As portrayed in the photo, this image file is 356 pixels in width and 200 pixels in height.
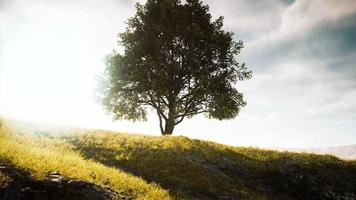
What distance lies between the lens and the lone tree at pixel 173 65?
112 ft

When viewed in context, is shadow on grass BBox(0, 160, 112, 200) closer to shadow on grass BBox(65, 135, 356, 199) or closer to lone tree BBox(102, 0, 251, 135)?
shadow on grass BBox(65, 135, 356, 199)

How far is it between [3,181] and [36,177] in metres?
1.07

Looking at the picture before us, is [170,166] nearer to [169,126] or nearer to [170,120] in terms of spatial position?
[169,126]

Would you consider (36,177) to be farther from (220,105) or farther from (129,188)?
(220,105)

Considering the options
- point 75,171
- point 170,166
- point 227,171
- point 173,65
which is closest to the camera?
point 75,171

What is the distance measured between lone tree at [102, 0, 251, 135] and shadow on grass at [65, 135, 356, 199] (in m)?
9.85

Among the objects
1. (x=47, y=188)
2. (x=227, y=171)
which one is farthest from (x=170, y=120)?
(x=47, y=188)

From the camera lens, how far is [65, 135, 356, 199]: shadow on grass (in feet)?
56.5

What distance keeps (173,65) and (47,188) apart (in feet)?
82.1

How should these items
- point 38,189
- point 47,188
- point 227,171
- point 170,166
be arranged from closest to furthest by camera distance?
point 38,189
point 47,188
point 170,166
point 227,171

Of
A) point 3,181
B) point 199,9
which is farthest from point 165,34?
point 3,181

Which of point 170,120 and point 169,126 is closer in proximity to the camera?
point 169,126

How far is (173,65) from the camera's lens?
114 ft

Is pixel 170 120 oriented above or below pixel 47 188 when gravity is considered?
above
